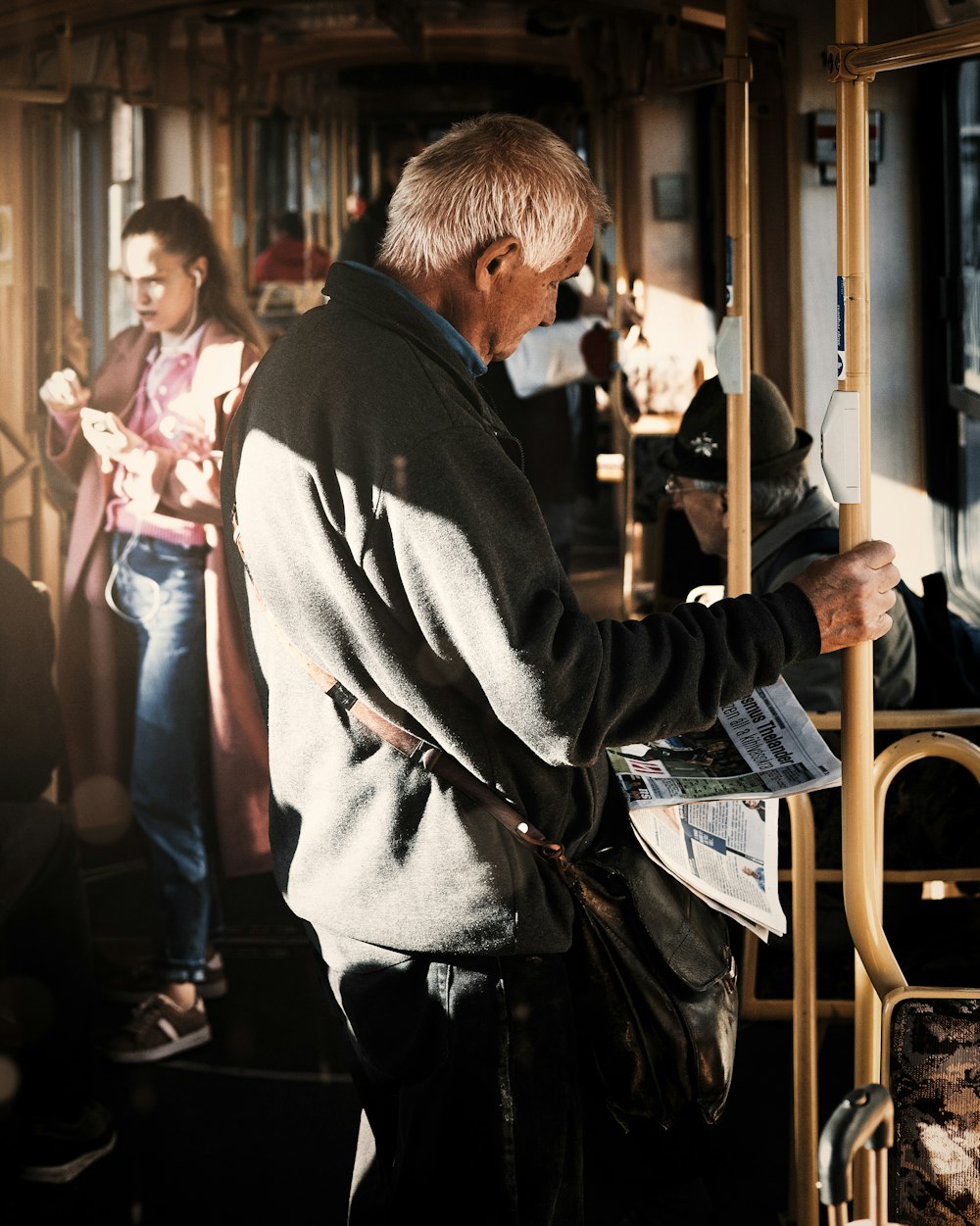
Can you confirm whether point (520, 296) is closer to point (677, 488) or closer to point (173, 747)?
point (677, 488)

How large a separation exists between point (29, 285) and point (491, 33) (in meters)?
3.83

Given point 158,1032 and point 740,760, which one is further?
point 158,1032

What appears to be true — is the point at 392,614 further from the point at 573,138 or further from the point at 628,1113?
the point at 573,138

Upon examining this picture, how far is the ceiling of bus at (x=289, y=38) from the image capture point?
3436 mm

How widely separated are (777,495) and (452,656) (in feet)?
5.26

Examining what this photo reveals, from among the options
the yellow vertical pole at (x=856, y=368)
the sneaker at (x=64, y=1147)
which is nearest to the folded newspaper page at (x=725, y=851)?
the yellow vertical pole at (x=856, y=368)

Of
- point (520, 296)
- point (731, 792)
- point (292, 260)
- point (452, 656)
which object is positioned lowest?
point (731, 792)

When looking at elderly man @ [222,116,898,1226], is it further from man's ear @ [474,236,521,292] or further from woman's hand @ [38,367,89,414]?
woman's hand @ [38,367,89,414]

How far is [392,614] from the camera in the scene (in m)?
A: 1.55

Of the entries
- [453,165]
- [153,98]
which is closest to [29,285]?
[153,98]

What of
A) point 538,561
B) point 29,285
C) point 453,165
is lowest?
point 538,561

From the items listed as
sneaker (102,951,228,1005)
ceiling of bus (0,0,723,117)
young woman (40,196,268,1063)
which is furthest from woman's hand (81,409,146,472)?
sneaker (102,951,228,1005)

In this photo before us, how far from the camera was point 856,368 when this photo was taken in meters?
1.67

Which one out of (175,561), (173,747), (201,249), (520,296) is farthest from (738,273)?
(173,747)
